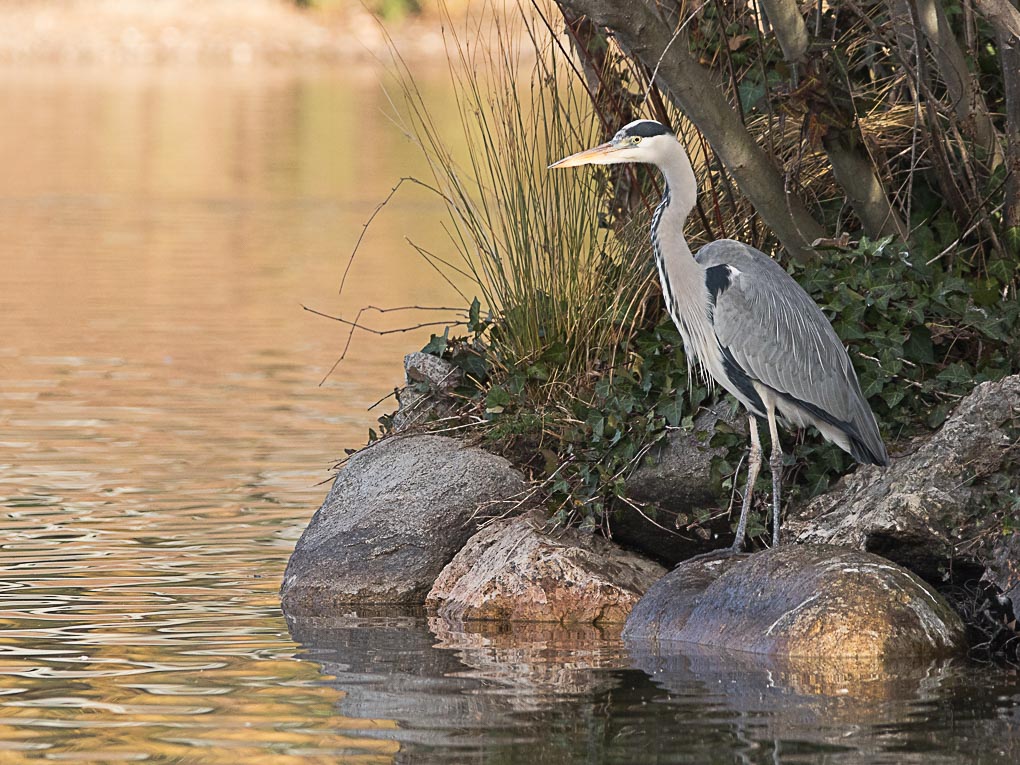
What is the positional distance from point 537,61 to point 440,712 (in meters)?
3.35

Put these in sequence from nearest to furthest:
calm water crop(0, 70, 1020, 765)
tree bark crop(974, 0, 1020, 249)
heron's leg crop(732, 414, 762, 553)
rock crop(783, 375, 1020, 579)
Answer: calm water crop(0, 70, 1020, 765)
rock crop(783, 375, 1020, 579)
heron's leg crop(732, 414, 762, 553)
tree bark crop(974, 0, 1020, 249)

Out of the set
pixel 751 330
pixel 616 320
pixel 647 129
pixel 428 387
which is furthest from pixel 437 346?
pixel 751 330

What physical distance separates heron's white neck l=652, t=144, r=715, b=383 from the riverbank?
4463cm

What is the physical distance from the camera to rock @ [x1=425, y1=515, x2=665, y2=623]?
22.2ft

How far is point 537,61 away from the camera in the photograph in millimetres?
7766

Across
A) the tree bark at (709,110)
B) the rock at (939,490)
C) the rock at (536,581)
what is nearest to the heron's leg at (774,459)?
the rock at (939,490)

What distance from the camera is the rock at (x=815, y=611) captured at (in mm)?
5887

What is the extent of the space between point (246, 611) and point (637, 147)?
2243mm

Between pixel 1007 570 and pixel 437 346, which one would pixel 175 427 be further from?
pixel 1007 570

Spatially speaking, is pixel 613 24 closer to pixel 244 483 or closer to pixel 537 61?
pixel 537 61

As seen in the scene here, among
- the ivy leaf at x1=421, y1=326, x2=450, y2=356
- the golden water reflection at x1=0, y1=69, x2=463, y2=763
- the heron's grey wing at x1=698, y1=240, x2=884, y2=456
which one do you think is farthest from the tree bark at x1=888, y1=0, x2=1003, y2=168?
the golden water reflection at x1=0, y1=69, x2=463, y2=763

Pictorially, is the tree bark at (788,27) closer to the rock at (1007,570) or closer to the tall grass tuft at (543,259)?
the tall grass tuft at (543,259)

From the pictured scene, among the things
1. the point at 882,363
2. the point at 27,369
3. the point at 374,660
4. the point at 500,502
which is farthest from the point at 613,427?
the point at 27,369

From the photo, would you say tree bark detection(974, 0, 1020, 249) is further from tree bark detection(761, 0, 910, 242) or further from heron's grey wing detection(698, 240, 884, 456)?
heron's grey wing detection(698, 240, 884, 456)
